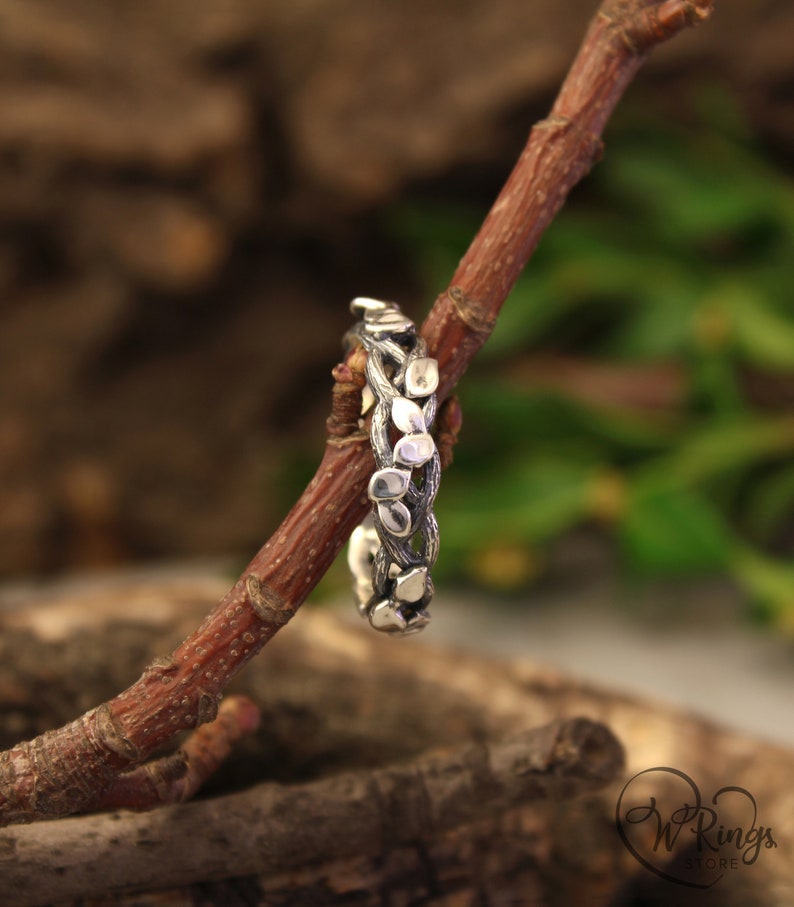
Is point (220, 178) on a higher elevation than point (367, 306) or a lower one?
higher

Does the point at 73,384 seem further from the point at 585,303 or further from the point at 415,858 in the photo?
the point at 415,858

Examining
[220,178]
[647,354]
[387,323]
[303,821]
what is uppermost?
[220,178]

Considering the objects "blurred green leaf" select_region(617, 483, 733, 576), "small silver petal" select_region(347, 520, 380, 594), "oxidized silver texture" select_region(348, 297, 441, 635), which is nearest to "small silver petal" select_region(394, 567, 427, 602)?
"oxidized silver texture" select_region(348, 297, 441, 635)

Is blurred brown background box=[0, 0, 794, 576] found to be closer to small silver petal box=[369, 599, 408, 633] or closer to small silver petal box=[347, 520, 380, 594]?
small silver petal box=[347, 520, 380, 594]

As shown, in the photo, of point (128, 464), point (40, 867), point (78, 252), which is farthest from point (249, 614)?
point (128, 464)

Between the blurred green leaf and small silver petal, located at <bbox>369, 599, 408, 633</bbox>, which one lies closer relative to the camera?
small silver petal, located at <bbox>369, 599, 408, 633</bbox>

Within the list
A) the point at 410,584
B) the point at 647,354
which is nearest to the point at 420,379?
the point at 410,584

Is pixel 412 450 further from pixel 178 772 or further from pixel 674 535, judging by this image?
pixel 674 535
